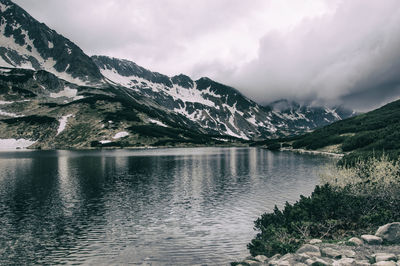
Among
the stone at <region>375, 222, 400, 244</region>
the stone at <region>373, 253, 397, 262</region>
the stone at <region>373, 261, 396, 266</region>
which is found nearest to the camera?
the stone at <region>373, 261, 396, 266</region>

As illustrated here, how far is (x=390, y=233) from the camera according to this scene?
93.7 ft

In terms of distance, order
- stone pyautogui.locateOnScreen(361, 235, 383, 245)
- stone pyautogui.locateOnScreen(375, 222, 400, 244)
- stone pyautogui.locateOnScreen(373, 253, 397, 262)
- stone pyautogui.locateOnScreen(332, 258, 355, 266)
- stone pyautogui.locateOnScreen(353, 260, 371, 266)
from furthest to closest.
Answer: stone pyautogui.locateOnScreen(361, 235, 383, 245) < stone pyautogui.locateOnScreen(375, 222, 400, 244) < stone pyautogui.locateOnScreen(332, 258, 355, 266) < stone pyautogui.locateOnScreen(373, 253, 397, 262) < stone pyautogui.locateOnScreen(353, 260, 371, 266)

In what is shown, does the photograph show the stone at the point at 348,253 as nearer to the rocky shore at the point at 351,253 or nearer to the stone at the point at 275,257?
the rocky shore at the point at 351,253

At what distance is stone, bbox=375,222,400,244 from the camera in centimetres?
2783

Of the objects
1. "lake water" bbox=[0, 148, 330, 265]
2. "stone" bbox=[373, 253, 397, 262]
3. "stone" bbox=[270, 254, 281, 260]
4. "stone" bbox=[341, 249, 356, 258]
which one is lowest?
"lake water" bbox=[0, 148, 330, 265]

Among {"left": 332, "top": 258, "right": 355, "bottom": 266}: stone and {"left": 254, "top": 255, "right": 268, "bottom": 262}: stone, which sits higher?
{"left": 332, "top": 258, "right": 355, "bottom": 266}: stone

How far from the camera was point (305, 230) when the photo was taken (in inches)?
1289

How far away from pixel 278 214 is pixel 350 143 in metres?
180

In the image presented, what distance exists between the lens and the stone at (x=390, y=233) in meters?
27.8

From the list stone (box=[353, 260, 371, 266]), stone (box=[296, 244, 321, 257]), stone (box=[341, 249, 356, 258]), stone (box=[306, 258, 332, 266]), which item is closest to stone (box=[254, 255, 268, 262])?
stone (box=[296, 244, 321, 257])

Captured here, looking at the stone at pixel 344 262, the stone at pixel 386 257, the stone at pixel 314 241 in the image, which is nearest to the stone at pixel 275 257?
the stone at pixel 314 241

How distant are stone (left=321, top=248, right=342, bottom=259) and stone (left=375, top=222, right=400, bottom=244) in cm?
610

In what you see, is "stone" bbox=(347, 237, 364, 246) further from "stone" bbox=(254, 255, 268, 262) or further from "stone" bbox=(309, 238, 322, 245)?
"stone" bbox=(254, 255, 268, 262)

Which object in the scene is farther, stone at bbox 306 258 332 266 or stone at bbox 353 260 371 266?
stone at bbox 306 258 332 266
